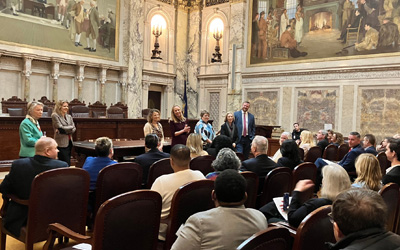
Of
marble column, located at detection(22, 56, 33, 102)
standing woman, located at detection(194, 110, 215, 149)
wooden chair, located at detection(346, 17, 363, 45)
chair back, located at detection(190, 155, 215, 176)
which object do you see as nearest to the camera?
chair back, located at detection(190, 155, 215, 176)

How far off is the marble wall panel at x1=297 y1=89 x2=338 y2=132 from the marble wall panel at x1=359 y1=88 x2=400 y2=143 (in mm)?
958

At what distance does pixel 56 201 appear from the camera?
277 centimetres

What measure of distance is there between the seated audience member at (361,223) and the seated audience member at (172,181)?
151 cm

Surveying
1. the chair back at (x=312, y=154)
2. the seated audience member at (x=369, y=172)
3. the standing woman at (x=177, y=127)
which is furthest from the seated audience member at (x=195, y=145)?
the chair back at (x=312, y=154)

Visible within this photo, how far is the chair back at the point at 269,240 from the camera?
56.2 inches

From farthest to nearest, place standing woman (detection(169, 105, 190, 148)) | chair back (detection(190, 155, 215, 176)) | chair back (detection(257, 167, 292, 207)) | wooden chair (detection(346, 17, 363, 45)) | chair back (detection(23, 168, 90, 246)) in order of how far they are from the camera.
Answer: wooden chair (detection(346, 17, 363, 45))
standing woman (detection(169, 105, 190, 148))
chair back (detection(190, 155, 215, 176))
chair back (detection(257, 167, 292, 207))
chair back (detection(23, 168, 90, 246))

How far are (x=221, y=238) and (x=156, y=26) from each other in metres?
13.7

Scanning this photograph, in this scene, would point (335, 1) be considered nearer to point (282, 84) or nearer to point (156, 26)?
point (282, 84)

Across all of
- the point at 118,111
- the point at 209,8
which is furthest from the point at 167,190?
the point at 209,8

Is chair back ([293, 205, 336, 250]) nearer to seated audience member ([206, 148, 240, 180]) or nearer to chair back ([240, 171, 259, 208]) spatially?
chair back ([240, 171, 259, 208])

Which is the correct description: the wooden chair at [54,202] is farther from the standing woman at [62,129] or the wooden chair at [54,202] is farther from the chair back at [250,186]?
the standing woman at [62,129]

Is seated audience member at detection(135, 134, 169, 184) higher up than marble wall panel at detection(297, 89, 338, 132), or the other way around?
marble wall panel at detection(297, 89, 338, 132)

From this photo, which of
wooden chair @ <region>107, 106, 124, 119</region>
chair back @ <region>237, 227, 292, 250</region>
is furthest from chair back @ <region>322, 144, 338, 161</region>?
wooden chair @ <region>107, 106, 124, 119</region>

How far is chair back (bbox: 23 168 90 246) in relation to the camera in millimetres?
2627
